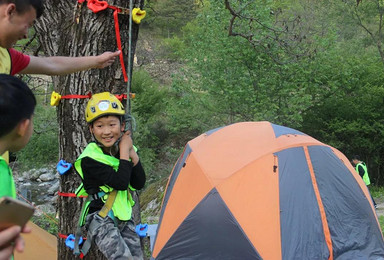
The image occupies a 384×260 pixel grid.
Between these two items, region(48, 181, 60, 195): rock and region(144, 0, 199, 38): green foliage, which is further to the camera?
region(144, 0, 199, 38): green foliage

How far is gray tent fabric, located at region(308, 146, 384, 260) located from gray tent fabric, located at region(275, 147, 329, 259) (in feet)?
0.48

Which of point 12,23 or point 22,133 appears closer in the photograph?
point 22,133

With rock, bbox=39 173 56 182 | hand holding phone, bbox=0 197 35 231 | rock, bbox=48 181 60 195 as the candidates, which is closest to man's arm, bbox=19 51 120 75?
hand holding phone, bbox=0 197 35 231

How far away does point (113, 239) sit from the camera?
2436 millimetres

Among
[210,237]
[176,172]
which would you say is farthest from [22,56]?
[176,172]

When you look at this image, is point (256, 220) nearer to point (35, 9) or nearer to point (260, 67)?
point (35, 9)

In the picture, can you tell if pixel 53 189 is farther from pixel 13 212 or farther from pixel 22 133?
pixel 13 212

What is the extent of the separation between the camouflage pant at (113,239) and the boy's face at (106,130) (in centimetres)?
43

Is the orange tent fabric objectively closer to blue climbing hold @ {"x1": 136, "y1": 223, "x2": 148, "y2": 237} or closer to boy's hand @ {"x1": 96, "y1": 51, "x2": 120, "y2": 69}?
blue climbing hold @ {"x1": 136, "y1": 223, "x2": 148, "y2": 237}

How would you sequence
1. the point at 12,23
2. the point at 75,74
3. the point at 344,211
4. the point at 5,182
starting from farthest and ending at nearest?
the point at 344,211 → the point at 75,74 → the point at 12,23 → the point at 5,182

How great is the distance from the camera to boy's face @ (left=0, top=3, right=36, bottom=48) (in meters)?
1.98

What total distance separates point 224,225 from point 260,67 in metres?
10.1

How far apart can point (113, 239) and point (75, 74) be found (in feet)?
3.99

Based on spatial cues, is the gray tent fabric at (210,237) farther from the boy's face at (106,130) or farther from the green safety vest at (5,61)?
the green safety vest at (5,61)
